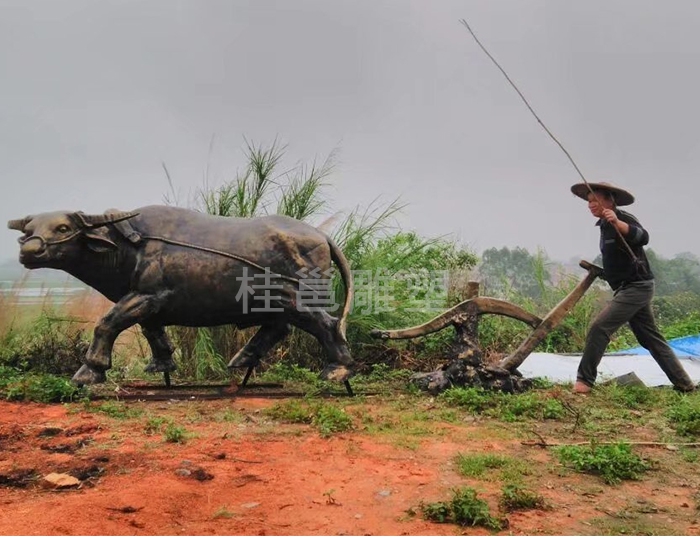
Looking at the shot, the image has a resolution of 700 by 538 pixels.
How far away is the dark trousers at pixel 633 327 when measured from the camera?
5074 mm

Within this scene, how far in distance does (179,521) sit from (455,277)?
6.08 metres

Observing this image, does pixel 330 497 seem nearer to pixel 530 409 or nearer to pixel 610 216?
pixel 530 409

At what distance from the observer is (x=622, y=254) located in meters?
5.22

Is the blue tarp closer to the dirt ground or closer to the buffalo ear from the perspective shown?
the dirt ground

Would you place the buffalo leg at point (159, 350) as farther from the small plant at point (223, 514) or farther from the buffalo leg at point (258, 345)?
the small plant at point (223, 514)

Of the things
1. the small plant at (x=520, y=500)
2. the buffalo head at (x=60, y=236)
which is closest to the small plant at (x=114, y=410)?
the buffalo head at (x=60, y=236)

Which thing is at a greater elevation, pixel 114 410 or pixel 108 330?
pixel 108 330

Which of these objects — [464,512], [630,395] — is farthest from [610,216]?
[464,512]

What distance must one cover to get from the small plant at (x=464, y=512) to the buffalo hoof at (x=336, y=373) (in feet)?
7.81

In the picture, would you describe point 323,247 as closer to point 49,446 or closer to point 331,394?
point 331,394

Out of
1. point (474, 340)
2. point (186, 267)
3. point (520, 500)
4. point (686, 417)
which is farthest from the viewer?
point (474, 340)

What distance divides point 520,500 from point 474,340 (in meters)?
2.68

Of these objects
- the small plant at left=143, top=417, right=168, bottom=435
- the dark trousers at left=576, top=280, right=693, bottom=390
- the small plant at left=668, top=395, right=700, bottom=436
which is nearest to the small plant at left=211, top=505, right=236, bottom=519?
the small plant at left=143, top=417, right=168, bottom=435

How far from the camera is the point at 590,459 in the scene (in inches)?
119
